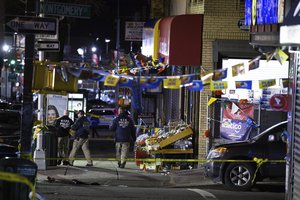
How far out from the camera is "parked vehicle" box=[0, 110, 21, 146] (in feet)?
62.9

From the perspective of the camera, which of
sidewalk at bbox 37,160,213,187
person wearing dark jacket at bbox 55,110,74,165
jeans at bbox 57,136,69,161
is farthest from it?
jeans at bbox 57,136,69,161

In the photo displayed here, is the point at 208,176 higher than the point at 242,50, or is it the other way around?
the point at 242,50

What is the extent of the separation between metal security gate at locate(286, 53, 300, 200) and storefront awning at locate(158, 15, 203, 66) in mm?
9142

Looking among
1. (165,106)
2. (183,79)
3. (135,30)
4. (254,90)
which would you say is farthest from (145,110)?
(183,79)

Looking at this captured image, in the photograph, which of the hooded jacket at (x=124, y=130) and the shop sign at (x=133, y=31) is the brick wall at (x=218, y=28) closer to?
the hooded jacket at (x=124, y=130)

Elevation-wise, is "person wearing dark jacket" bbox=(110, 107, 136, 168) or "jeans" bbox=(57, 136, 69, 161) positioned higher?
"person wearing dark jacket" bbox=(110, 107, 136, 168)

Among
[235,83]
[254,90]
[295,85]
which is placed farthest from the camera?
[254,90]

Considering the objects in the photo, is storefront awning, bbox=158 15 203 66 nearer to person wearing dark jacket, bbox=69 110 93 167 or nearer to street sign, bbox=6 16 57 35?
person wearing dark jacket, bbox=69 110 93 167

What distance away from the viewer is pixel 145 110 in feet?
107

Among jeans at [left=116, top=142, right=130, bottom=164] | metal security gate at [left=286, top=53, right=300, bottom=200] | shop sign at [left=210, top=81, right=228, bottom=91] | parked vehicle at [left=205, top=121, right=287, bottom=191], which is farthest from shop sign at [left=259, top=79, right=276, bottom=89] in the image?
metal security gate at [left=286, top=53, right=300, bottom=200]

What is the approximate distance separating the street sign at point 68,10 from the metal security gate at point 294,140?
4380 millimetres

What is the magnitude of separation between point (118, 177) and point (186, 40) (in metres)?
4.79

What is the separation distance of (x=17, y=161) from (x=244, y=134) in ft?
37.6

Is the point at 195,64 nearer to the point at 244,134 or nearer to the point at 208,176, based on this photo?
the point at 244,134
